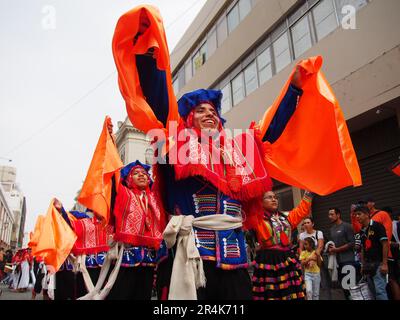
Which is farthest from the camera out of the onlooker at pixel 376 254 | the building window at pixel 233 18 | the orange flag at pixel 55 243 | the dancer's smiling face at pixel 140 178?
the building window at pixel 233 18

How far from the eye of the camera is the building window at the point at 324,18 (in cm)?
877

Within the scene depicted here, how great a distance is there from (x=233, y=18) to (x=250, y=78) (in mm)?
3030

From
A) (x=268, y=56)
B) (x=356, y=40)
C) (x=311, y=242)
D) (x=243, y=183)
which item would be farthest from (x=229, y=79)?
(x=243, y=183)

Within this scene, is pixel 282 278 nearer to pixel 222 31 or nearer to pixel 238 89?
pixel 238 89

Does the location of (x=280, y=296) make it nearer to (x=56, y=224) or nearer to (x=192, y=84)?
(x=56, y=224)

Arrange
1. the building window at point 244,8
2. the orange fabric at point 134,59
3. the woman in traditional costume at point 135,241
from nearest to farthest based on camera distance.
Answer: the orange fabric at point 134,59 < the woman in traditional costume at point 135,241 < the building window at point 244,8

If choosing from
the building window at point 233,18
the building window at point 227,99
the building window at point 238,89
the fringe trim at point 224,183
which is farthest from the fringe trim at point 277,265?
the building window at point 233,18

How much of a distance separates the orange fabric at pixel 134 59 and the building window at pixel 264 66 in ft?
31.2

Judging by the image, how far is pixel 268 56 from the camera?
37.5 ft

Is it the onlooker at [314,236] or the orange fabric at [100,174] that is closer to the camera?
the orange fabric at [100,174]

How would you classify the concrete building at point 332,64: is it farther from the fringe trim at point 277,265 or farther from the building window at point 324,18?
the fringe trim at point 277,265

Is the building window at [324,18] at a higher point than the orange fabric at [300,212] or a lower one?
higher

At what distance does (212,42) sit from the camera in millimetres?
15523

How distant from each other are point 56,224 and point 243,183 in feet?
16.4
